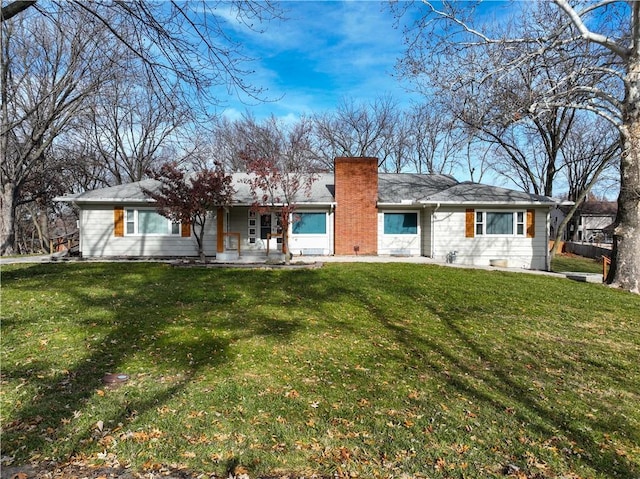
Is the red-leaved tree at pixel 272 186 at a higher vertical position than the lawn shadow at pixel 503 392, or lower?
higher

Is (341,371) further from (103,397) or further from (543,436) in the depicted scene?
(103,397)

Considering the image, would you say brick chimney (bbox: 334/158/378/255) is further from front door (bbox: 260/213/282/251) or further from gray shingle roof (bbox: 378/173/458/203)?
front door (bbox: 260/213/282/251)

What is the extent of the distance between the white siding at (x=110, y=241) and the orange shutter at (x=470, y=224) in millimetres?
11482

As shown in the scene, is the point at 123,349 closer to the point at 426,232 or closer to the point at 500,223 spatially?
the point at 426,232

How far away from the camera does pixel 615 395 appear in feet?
14.9

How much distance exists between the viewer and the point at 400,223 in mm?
17469

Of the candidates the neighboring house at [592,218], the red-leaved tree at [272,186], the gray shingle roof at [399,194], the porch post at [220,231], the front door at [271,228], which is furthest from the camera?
the neighboring house at [592,218]

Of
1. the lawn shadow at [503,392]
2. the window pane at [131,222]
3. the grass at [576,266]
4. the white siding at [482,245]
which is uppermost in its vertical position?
the window pane at [131,222]

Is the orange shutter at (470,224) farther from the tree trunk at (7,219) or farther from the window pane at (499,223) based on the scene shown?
the tree trunk at (7,219)

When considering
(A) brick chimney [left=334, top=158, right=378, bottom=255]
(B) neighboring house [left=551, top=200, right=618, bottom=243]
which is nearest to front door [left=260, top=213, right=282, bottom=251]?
(A) brick chimney [left=334, top=158, right=378, bottom=255]

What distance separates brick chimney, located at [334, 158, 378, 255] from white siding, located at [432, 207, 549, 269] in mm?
2931

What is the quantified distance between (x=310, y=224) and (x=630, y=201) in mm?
11224

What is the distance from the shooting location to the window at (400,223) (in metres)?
17.5

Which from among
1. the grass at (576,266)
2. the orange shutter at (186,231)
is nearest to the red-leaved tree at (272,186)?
the orange shutter at (186,231)
